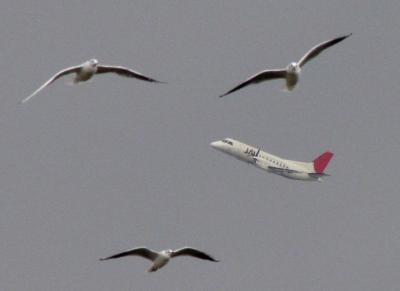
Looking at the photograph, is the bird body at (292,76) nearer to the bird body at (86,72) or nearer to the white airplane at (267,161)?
the bird body at (86,72)

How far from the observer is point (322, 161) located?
144625 mm

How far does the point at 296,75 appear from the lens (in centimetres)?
6950

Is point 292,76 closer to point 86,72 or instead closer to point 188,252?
point 86,72

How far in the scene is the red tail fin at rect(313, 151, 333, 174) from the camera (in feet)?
465

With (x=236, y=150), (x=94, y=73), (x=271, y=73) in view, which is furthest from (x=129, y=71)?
(x=236, y=150)

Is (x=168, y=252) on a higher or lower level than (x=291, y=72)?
lower

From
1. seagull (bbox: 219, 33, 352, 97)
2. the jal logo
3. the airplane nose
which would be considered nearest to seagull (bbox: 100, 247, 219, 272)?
seagull (bbox: 219, 33, 352, 97)

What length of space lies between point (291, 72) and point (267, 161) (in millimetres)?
61735

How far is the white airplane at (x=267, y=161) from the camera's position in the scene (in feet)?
423

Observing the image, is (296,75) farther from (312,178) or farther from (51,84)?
(312,178)

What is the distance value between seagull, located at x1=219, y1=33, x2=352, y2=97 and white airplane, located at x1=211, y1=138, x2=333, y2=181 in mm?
53898

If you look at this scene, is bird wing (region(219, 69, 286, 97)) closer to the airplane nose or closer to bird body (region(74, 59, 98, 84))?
bird body (region(74, 59, 98, 84))

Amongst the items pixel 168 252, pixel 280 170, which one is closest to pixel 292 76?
pixel 168 252

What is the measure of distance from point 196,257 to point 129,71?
11.3m
